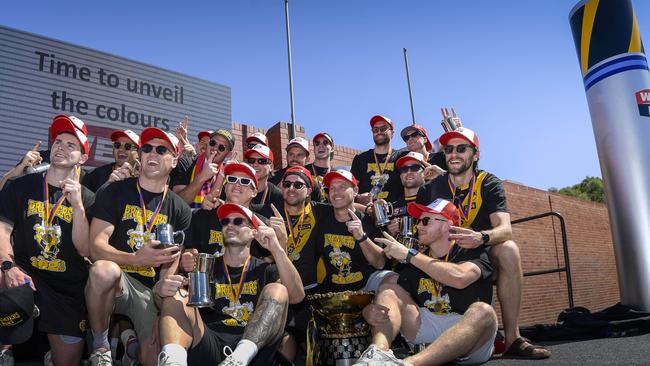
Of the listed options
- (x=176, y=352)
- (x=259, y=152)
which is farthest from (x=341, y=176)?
(x=176, y=352)

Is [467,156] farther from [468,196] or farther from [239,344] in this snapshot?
[239,344]

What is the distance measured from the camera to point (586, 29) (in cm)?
630

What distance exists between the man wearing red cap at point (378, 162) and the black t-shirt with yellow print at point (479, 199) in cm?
161

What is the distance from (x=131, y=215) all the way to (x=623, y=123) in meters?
5.69

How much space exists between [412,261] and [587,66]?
4.31 m

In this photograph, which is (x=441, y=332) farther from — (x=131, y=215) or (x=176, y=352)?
(x=131, y=215)

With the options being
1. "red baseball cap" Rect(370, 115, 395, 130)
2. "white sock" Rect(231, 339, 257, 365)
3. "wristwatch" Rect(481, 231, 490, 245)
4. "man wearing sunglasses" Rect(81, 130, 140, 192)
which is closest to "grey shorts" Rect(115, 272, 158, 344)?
"white sock" Rect(231, 339, 257, 365)

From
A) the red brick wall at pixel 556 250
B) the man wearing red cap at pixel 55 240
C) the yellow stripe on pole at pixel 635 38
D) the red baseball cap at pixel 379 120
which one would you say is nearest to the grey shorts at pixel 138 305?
the man wearing red cap at pixel 55 240

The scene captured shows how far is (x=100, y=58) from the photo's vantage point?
31.9 feet

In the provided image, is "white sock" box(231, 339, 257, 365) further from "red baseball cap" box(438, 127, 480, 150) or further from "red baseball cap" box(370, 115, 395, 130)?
"red baseball cap" box(370, 115, 395, 130)

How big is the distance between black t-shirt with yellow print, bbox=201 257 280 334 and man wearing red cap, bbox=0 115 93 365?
3.99ft

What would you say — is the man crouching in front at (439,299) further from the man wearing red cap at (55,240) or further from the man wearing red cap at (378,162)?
the man wearing red cap at (55,240)

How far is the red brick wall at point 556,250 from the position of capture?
15180 mm

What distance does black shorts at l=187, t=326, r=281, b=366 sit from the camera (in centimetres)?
333
